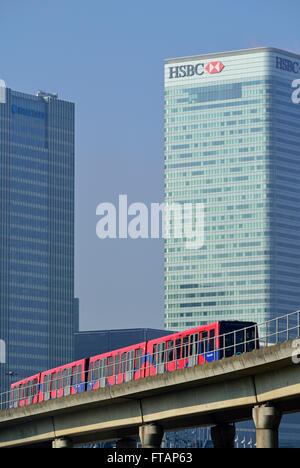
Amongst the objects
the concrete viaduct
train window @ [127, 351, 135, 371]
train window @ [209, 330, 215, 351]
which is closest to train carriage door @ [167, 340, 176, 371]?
train window @ [209, 330, 215, 351]

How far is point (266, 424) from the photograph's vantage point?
5056 centimetres

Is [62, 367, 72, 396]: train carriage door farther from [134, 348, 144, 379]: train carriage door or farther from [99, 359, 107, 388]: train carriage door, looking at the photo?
[134, 348, 144, 379]: train carriage door

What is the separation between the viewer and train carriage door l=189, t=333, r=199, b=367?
2484 inches

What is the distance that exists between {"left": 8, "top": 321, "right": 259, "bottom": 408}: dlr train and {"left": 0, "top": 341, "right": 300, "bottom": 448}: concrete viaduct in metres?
1.80

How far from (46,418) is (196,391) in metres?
22.0

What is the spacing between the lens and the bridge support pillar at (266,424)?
50312mm

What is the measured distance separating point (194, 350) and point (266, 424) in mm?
14099

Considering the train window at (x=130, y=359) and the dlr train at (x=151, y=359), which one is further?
the train window at (x=130, y=359)

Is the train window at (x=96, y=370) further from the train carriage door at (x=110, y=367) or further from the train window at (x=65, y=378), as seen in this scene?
the train window at (x=65, y=378)

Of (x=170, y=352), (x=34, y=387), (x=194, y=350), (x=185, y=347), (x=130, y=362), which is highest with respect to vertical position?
(x=185, y=347)

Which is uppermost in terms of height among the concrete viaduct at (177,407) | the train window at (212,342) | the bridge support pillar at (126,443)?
the train window at (212,342)

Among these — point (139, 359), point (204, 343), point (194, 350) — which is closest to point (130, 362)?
point (139, 359)

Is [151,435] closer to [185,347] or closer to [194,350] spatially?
[194,350]

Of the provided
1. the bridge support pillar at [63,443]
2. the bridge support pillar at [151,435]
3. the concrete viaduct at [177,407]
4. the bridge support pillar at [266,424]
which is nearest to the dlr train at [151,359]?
the concrete viaduct at [177,407]
